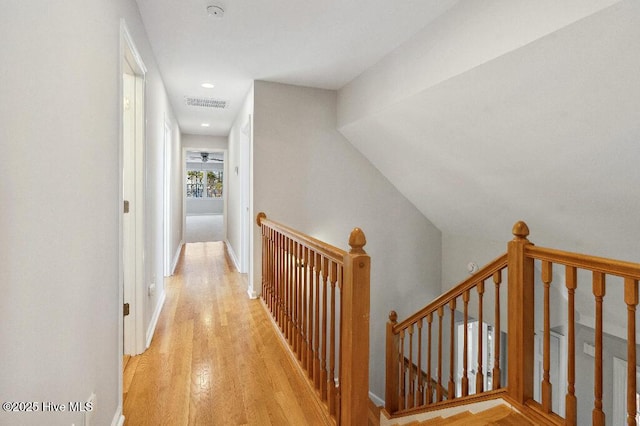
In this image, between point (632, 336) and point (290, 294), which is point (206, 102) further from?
point (632, 336)

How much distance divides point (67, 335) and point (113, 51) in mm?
1349

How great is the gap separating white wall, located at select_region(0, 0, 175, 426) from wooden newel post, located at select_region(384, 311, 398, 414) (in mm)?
2110

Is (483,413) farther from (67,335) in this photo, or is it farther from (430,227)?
(430,227)

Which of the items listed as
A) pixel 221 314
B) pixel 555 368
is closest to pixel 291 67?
pixel 221 314

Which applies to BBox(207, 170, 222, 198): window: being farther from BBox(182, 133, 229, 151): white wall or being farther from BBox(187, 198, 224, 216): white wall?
BBox(182, 133, 229, 151): white wall

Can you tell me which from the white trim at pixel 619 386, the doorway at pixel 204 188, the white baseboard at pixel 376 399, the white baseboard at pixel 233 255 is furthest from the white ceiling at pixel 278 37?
the doorway at pixel 204 188

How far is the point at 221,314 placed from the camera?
11.2ft

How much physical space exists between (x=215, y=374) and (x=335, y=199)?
8.57 feet

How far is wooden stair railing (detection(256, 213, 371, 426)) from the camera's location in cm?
162

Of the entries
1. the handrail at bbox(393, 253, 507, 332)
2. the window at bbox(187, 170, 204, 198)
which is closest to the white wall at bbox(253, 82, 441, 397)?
the handrail at bbox(393, 253, 507, 332)

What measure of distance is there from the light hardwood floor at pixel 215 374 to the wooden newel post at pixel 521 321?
108 cm

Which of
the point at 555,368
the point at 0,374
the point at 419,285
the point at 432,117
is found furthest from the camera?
the point at 419,285

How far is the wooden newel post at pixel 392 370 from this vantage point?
303 centimetres

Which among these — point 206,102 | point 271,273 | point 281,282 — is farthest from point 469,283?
point 206,102
